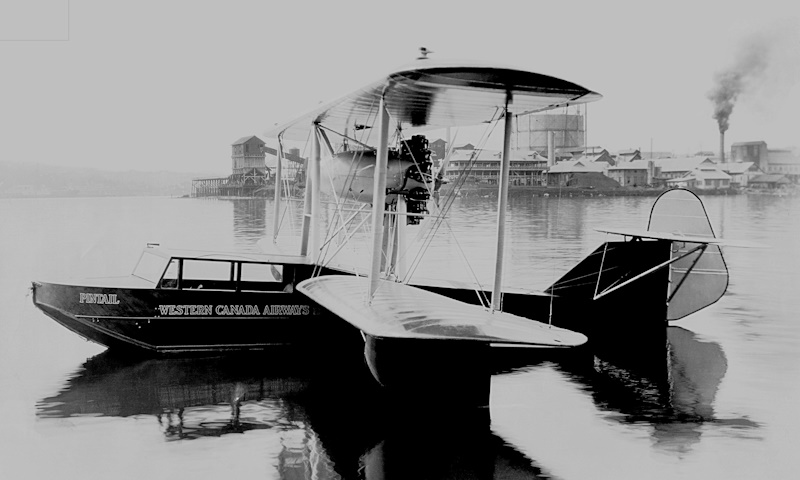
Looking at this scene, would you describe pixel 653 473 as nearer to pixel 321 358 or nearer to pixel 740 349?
pixel 321 358

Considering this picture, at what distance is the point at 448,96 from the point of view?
34.1ft

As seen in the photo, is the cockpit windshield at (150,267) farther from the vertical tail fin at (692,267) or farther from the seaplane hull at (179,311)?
the vertical tail fin at (692,267)

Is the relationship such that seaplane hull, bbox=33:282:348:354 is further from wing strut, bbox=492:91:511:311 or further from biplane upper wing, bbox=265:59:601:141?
wing strut, bbox=492:91:511:311

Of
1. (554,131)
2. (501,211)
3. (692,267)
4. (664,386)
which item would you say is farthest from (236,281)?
(554,131)

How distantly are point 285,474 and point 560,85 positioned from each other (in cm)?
549

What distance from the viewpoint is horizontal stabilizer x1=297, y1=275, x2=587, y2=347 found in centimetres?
809

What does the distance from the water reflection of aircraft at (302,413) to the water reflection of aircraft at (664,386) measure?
7.40 ft

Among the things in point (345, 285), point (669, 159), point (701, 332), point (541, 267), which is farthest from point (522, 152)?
point (345, 285)

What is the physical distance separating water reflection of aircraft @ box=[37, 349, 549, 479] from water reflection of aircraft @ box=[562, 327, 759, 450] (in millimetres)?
2257

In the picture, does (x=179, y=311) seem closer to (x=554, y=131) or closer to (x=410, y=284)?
(x=410, y=284)

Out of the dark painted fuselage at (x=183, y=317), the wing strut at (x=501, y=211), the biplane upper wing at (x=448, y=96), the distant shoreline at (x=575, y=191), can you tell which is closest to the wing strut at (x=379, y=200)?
the biplane upper wing at (x=448, y=96)

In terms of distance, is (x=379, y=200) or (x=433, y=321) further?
(x=379, y=200)

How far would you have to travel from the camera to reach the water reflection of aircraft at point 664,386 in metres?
9.93

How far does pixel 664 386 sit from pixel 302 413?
5.98 m
